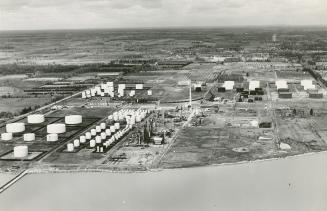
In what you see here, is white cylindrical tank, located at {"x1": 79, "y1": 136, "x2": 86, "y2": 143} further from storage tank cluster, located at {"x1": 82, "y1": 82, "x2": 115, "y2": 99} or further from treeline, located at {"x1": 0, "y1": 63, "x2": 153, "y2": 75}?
treeline, located at {"x1": 0, "y1": 63, "x2": 153, "y2": 75}

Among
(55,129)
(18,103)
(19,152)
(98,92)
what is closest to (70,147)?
(19,152)

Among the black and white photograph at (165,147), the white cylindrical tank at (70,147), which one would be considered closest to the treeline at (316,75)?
the black and white photograph at (165,147)

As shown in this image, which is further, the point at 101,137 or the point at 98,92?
the point at 98,92

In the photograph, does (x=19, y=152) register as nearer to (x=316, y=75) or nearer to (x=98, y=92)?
(x=98, y=92)

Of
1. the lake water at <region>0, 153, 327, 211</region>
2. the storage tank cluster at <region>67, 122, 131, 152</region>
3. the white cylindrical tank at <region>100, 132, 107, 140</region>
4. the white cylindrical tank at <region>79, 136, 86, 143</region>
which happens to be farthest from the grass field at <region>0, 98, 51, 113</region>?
the lake water at <region>0, 153, 327, 211</region>

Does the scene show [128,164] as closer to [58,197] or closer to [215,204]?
[58,197]

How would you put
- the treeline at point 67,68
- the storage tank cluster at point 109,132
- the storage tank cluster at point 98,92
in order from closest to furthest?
the storage tank cluster at point 109,132, the storage tank cluster at point 98,92, the treeline at point 67,68

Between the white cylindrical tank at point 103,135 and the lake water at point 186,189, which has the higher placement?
the white cylindrical tank at point 103,135

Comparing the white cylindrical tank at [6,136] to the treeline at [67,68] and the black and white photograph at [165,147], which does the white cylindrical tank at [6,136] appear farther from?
the treeline at [67,68]

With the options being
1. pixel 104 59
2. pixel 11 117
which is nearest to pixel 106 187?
pixel 11 117
